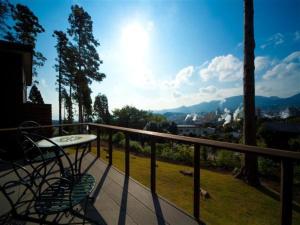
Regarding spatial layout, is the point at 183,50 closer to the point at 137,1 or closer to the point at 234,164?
the point at 137,1

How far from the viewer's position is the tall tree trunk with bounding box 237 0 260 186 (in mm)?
5457

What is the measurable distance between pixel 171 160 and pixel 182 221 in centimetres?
769

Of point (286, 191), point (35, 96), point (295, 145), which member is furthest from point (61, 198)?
point (35, 96)

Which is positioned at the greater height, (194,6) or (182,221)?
(194,6)

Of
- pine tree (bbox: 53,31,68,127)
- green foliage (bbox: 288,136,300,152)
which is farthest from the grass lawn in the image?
pine tree (bbox: 53,31,68,127)

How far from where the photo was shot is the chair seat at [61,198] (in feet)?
4.16

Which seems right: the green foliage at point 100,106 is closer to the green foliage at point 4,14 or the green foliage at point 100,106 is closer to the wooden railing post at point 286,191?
the green foliage at point 4,14

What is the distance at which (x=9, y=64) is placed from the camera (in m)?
5.56

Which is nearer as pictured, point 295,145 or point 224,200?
point 224,200

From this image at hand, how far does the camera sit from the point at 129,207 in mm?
2180

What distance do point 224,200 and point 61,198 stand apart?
3805mm

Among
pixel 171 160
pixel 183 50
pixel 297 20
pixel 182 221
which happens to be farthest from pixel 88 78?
pixel 182 221

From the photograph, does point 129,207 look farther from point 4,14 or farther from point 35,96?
point 35,96

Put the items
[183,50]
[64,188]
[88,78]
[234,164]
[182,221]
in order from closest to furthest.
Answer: [64,188], [182,221], [234,164], [183,50], [88,78]
